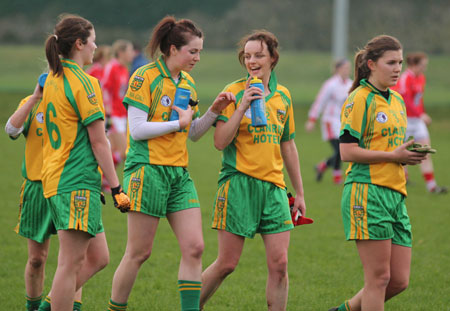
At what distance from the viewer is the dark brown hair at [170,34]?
14.8 feet

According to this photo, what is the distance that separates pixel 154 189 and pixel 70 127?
69cm

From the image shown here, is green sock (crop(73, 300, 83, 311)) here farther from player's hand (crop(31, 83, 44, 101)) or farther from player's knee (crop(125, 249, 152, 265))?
player's hand (crop(31, 83, 44, 101))

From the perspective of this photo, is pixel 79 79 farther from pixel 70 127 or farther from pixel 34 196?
pixel 34 196

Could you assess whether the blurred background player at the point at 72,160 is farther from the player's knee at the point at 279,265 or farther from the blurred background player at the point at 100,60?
the blurred background player at the point at 100,60

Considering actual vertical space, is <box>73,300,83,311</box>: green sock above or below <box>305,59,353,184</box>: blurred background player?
below

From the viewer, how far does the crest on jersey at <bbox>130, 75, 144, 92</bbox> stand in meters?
4.39

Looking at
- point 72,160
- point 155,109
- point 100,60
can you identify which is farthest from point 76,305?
point 100,60

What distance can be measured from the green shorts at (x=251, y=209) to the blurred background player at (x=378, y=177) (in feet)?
1.48

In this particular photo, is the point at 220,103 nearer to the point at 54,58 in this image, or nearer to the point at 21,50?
the point at 54,58

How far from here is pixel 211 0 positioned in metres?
40.2

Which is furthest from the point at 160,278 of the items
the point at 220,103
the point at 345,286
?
the point at 220,103

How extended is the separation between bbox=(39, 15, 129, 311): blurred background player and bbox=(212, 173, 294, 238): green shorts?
2.70 feet

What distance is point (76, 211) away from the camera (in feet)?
13.3

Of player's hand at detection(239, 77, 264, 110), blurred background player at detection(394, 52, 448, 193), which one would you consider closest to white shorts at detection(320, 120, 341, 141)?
blurred background player at detection(394, 52, 448, 193)
